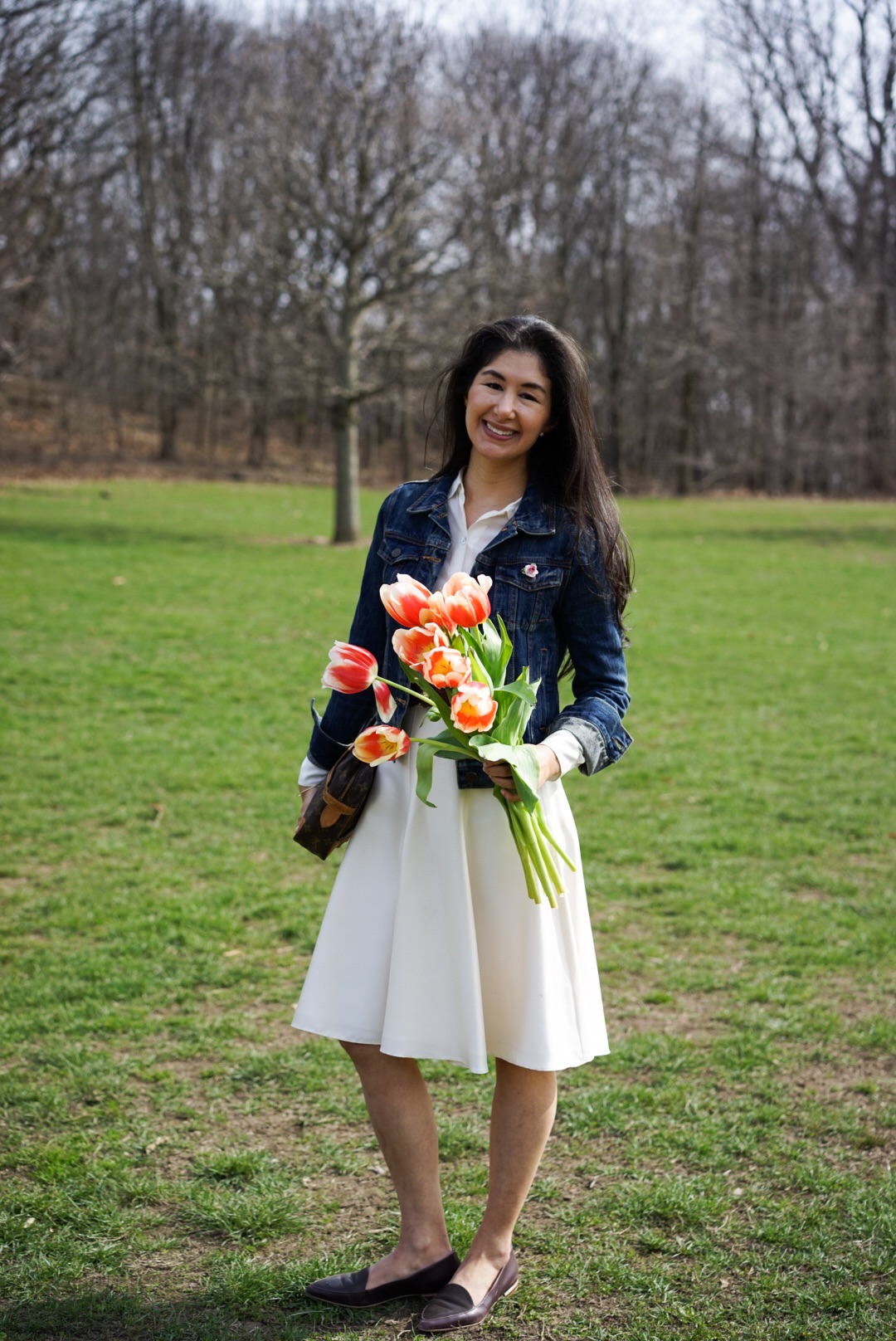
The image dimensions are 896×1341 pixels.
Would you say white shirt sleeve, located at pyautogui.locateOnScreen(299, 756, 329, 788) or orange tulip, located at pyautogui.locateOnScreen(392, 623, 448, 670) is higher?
orange tulip, located at pyautogui.locateOnScreen(392, 623, 448, 670)

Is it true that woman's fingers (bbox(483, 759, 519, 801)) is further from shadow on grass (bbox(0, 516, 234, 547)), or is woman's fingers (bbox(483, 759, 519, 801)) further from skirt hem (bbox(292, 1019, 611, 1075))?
shadow on grass (bbox(0, 516, 234, 547))

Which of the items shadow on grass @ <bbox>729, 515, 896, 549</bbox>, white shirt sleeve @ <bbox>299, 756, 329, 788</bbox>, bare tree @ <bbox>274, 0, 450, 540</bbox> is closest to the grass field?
white shirt sleeve @ <bbox>299, 756, 329, 788</bbox>

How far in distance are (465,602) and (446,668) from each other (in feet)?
0.42

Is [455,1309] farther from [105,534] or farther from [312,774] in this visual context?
[105,534]

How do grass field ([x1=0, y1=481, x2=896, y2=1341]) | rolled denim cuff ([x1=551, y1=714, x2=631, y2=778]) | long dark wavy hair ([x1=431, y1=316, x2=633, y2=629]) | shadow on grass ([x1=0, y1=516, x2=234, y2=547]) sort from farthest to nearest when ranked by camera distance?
shadow on grass ([x1=0, y1=516, x2=234, y2=547]) → grass field ([x1=0, y1=481, x2=896, y2=1341]) → long dark wavy hair ([x1=431, y1=316, x2=633, y2=629]) → rolled denim cuff ([x1=551, y1=714, x2=631, y2=778])

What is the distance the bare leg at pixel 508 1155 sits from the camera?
244 centimetres

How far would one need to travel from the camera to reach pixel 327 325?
18703mm

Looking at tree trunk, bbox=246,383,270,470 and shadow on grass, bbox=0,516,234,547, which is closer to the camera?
shadow on grass, bbox=0,516,234,547

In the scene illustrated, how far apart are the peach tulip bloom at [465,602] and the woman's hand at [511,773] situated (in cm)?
25

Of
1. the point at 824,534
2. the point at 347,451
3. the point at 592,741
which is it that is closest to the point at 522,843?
the point at 592,741

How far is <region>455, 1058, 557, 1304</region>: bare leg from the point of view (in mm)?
2443

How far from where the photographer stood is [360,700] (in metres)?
2.58

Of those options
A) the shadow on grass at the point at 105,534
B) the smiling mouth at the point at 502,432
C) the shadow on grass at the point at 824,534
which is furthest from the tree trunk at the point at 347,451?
the smiling mouth at the point at 502,432

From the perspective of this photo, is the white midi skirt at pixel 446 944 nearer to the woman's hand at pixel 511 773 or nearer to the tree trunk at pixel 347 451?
the woman's hand at pixel 511 773
